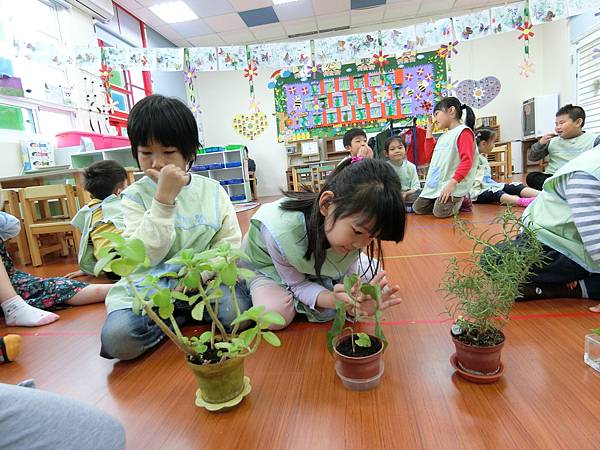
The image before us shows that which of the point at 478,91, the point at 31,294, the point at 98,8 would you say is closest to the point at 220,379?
the point at 31,294

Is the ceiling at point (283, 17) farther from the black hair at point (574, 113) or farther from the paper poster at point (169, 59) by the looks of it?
the black hair at point (574, 113)

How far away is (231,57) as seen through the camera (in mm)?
3934

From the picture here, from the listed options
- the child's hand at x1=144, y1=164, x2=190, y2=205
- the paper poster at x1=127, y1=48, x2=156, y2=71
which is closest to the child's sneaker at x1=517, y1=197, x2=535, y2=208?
the child's hand at x1=144, y1=164, x2=190, y2=205

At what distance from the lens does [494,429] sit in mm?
591

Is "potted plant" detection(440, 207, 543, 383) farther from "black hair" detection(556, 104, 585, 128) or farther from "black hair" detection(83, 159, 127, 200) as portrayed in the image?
"black hair" detection(556, 104, 585, 128)

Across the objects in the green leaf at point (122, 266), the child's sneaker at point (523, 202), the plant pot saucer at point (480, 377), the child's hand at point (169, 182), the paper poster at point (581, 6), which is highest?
the paper poster at point (581, 6)

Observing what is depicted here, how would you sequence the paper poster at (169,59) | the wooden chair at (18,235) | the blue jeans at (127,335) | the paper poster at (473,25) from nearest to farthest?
the blue jeans at (127,335) < the wooden chair at (18,235) < the paper poster at (473,25) < the paper poster at (169,59)

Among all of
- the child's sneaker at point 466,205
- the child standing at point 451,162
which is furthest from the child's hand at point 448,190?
the child's sneaker at point 466,205

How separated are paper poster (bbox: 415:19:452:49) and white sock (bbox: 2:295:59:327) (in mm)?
4031

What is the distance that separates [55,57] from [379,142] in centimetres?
343

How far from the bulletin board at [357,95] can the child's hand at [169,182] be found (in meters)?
5.37

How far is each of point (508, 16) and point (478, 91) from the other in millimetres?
2742

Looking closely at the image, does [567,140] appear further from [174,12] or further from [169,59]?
[174,12]

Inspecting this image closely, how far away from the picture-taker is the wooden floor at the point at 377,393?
0.59 m
